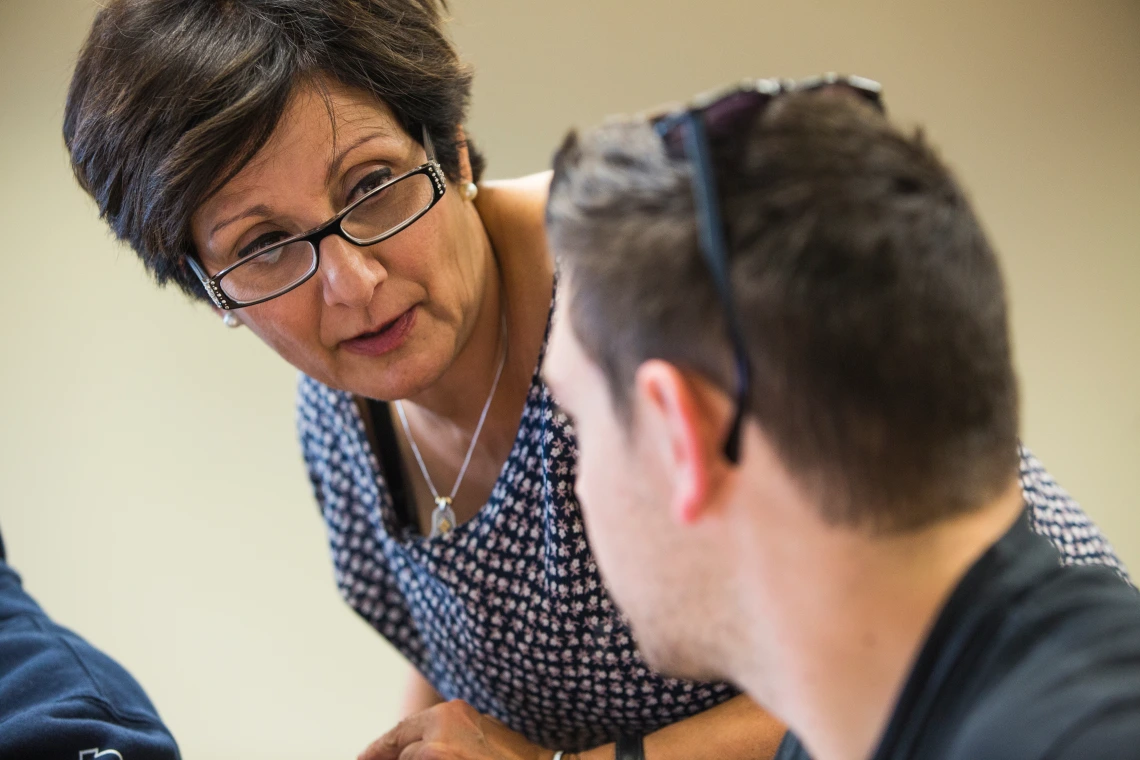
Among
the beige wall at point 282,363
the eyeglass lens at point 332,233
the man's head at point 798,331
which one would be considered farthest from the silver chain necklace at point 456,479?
the beige wall at point 282,363

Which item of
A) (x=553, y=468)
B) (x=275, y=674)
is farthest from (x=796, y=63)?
(x=275, y=674)

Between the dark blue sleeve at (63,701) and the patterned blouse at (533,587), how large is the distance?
34 cm

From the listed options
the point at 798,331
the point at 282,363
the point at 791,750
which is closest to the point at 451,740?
the point at 791,750

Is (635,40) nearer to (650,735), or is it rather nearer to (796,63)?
(796,63)

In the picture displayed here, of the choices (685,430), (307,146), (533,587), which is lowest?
(533,587)

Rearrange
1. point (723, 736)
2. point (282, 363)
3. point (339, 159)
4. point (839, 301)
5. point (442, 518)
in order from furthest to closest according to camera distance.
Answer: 1. point (282, 363)
2. point (442, 518)
3. point (723, 736)
4. point (339, 159)
5. point (839, 301)

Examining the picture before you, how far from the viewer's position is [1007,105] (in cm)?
176

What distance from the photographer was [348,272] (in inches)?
38.0

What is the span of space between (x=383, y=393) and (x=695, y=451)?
0.56 meters

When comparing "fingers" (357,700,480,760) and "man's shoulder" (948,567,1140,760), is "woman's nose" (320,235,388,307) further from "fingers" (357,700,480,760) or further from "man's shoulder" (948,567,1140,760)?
"man's shoulder" (948,567,1140,760)

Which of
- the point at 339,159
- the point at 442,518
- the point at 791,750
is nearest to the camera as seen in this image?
the point at 791,750

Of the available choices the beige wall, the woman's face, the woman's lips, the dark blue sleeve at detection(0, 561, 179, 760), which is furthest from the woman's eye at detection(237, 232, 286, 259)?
the beige wall

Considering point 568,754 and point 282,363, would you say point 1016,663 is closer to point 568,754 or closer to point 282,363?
point 568,754

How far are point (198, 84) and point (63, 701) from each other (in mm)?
576
